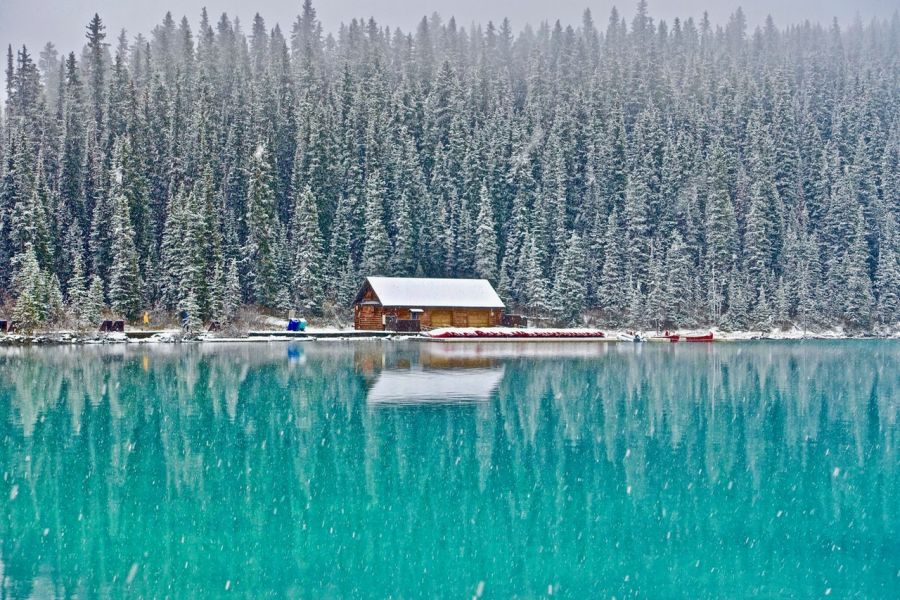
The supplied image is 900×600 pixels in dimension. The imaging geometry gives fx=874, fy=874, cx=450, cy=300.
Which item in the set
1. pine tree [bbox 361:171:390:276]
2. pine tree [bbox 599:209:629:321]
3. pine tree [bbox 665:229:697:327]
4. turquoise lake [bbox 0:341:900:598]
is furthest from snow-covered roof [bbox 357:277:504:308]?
turquoise lake [bbox 0:341:900:598]

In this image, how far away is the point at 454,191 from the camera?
9638 centimetres

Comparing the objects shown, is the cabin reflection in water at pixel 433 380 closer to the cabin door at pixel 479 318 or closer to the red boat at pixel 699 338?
the cabin door at pixel 479 318

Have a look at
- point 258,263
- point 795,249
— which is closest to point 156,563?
point 258,263

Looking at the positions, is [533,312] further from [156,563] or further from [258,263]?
[156,563]

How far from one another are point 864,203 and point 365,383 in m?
85.3

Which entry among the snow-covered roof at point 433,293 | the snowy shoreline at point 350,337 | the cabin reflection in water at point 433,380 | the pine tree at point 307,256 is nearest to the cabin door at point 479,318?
the snow-covered roof at point 433,293

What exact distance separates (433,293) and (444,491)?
62891mm

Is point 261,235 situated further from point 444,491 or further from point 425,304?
point 444,491

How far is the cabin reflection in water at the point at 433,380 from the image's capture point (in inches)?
1243

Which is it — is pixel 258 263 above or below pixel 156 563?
above

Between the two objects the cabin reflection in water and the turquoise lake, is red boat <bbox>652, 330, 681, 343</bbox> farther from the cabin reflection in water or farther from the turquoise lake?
the turquoise lake

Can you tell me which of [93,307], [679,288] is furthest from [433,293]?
[93,307]

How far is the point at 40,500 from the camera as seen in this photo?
16.4m

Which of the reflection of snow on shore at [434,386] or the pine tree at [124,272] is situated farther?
the pine tree at [124,272]
